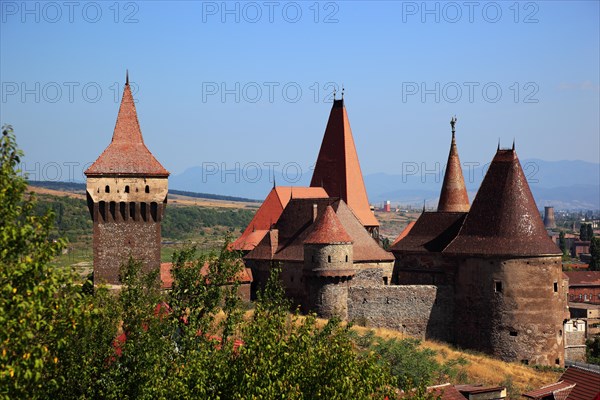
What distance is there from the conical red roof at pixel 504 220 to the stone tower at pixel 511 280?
0.05 m

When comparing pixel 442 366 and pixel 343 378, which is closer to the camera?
pixel 343 378

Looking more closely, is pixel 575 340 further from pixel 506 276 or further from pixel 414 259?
pixel 506 276

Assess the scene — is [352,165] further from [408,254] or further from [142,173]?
[142,173]

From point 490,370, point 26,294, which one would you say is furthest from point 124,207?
point 26,294

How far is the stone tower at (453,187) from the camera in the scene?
59.9 m

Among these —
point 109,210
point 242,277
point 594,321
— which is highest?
point 109,210

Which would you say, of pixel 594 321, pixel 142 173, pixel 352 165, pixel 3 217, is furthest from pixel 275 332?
pixel 594 321

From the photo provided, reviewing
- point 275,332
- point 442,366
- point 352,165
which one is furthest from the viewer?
point 352,165

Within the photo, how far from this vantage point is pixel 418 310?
5044 cm

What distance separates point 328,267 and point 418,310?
5727 millimetres

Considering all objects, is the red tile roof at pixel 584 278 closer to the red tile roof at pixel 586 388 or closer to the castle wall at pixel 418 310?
the castle wall at pixel 418 310

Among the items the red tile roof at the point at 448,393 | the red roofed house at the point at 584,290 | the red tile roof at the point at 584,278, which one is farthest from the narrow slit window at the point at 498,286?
the red tile roof at the point at 584,278

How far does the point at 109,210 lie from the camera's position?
155 feet

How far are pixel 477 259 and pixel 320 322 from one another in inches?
347
